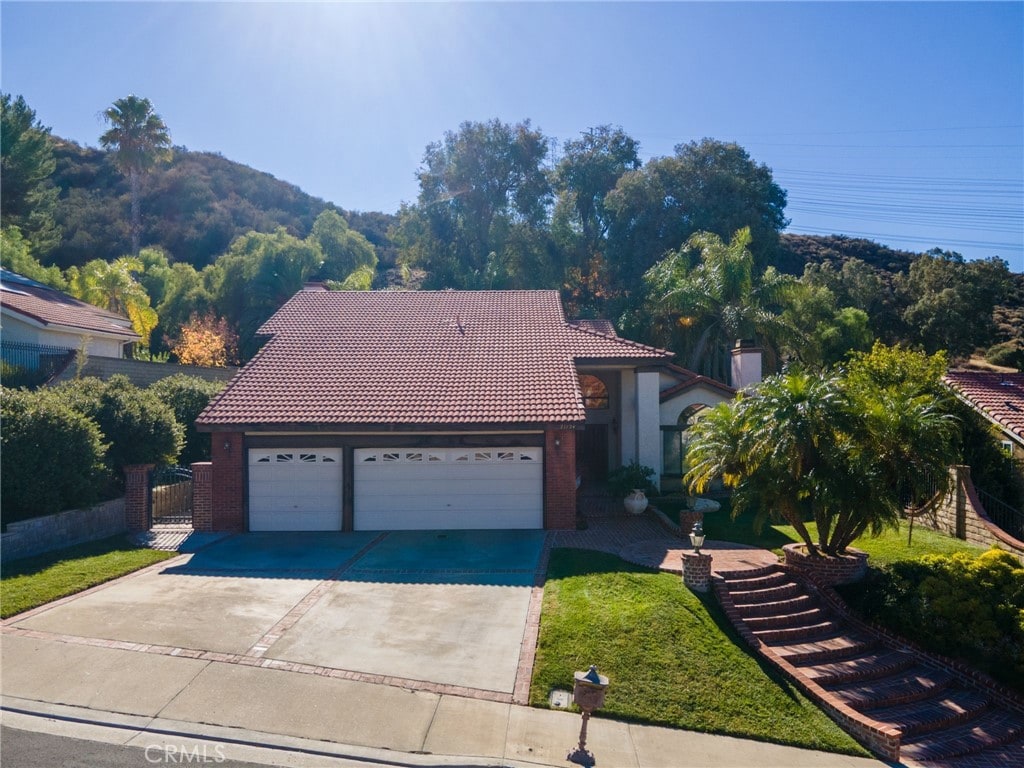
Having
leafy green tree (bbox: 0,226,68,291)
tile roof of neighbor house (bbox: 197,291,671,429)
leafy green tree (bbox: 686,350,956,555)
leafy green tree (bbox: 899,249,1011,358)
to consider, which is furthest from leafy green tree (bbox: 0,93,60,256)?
leafy green tree (bbox: 899,249,1011,358)

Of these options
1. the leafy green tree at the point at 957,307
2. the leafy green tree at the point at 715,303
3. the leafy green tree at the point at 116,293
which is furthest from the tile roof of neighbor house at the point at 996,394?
the leafy green tree at the point at 116,293

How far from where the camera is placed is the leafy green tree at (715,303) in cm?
2588

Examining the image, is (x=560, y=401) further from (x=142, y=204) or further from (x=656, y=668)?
(x=142, y=204)

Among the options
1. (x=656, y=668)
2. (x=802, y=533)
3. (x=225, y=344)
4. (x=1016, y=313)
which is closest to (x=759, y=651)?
(x=656, y=668)

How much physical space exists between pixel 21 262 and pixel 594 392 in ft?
94.8

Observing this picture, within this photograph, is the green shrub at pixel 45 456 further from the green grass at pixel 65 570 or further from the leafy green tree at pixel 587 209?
the leafy green tree at pixel 587 209

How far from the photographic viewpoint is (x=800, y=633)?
11.6 metres

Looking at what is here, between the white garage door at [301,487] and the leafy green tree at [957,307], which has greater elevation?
the leafy green tree at [957,307]

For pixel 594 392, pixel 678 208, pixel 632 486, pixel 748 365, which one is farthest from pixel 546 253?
pixel 632 486

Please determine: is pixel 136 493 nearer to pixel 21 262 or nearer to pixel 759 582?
pixel 759 582

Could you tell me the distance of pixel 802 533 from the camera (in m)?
13.0

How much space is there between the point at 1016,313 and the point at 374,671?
5274cm

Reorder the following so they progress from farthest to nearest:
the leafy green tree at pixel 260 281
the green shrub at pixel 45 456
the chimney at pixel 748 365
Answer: the leafy green tree at pixel 260 281 < the chimney at pixel 748 365 < the green shrub at pixel 45 456

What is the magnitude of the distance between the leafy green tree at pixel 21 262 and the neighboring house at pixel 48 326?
6576 mm
